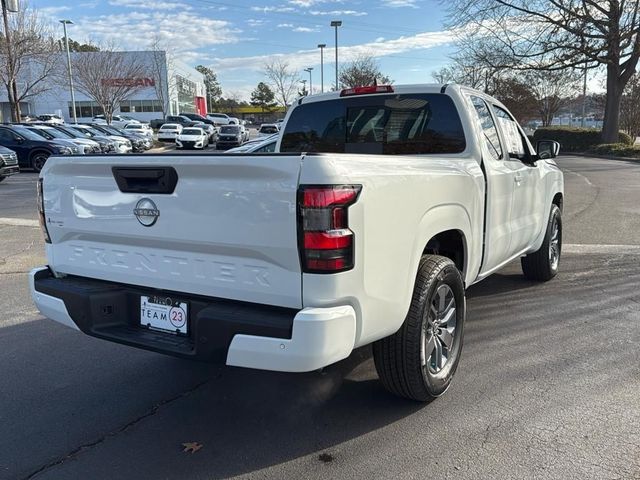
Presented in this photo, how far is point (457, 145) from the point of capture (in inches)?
166

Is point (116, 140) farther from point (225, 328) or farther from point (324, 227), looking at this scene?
point (324, 227)

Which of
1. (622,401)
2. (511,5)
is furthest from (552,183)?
(511,5)

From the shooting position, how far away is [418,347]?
3.17m

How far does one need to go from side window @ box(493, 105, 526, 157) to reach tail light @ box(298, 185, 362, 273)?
2805 millimetres

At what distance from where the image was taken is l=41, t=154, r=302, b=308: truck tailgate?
2613 mm

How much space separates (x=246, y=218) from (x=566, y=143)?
36.2m

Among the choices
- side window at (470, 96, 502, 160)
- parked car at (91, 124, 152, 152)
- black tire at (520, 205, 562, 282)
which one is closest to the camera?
side window at (470, 96, 502, 160)

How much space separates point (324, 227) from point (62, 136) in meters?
22.3

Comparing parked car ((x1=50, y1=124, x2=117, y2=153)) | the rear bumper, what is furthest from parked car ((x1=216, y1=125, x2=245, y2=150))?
the rear bumper

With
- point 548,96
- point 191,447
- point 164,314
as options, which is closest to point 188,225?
point 164,314

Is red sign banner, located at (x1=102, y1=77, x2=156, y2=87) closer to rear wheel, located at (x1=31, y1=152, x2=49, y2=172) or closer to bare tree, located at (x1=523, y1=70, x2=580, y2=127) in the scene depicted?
rear wheel, located at (x1=31, y1=152, x2=49, y2=172)

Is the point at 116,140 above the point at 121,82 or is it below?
below

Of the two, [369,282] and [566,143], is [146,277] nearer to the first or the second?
[369,282]

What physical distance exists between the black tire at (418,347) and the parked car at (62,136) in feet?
60.6
